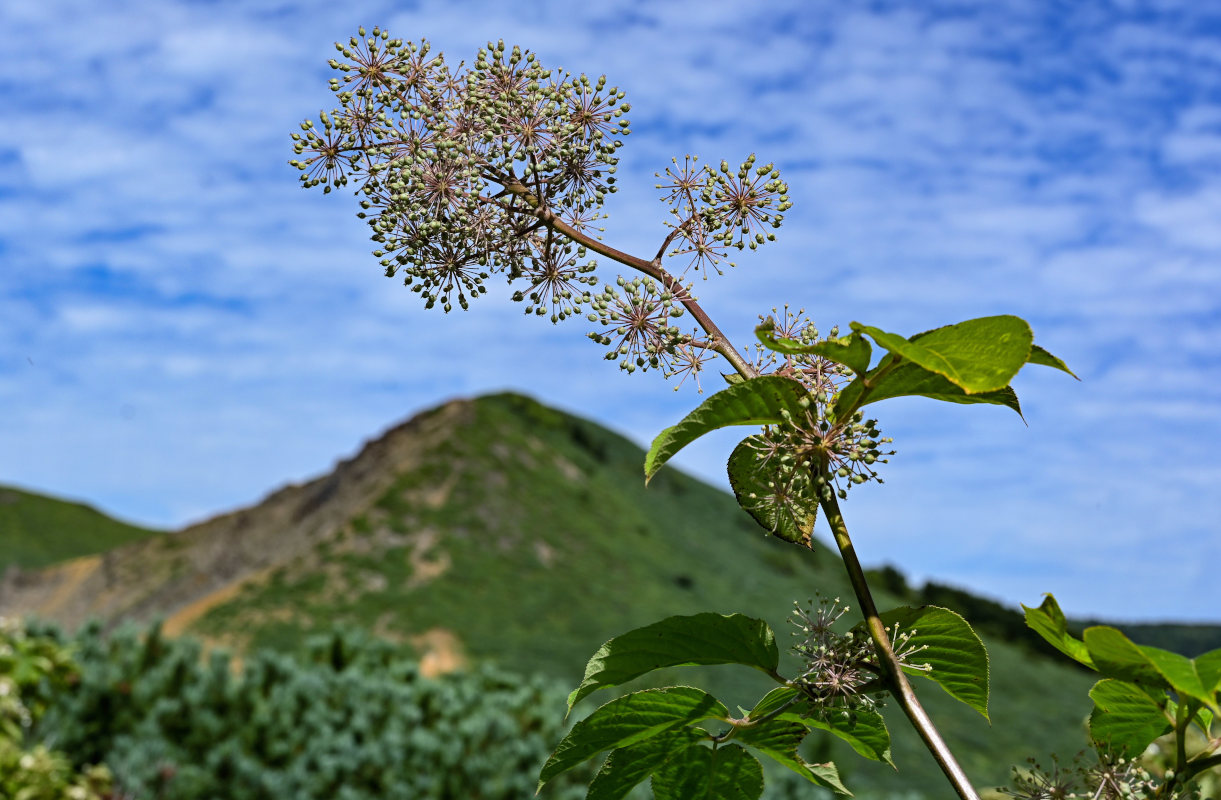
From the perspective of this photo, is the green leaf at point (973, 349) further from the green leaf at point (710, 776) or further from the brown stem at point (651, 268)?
the green leaf at point (710, 776)

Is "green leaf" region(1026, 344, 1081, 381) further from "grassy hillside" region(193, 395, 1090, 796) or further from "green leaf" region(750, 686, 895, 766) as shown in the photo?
"grassy hillside" region(193, 395, 1090, 796)

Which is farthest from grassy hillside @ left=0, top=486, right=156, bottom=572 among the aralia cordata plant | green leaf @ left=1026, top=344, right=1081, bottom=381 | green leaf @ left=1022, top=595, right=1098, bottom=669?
green leaf @ left=1026, top=344, right=1081, bottom=381

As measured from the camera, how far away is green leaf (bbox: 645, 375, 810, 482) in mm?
1098

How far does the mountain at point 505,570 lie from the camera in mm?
15516

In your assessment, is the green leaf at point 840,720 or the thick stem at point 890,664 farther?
the green leaf at point 840,720

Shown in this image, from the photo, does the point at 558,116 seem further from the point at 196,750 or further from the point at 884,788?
the point at 884,788

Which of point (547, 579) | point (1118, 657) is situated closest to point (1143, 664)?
point (1118, 657)

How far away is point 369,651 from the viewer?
9.24 meters

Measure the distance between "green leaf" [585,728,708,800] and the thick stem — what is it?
0.31 meters

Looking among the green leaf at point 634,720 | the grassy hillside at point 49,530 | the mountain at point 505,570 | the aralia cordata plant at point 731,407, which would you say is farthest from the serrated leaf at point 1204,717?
the grassy hillside at point 49,530

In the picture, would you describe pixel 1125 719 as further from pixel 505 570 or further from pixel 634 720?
pixel 505 570

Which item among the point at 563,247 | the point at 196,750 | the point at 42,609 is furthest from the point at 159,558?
the point at 563,247

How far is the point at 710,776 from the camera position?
51.3 inches

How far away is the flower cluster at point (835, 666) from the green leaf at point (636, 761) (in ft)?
0.69
